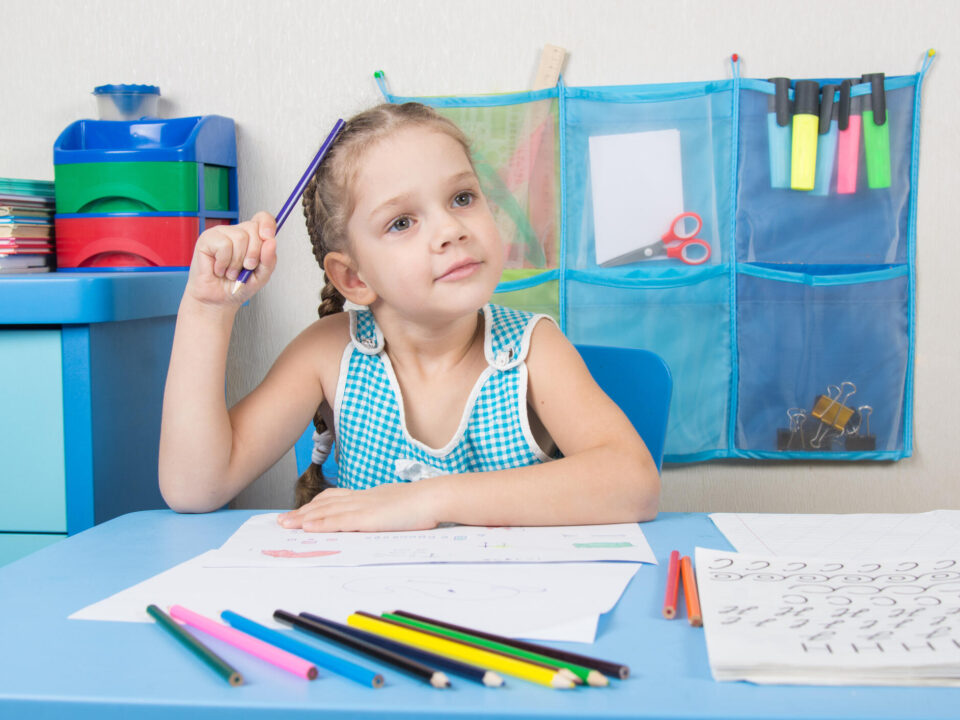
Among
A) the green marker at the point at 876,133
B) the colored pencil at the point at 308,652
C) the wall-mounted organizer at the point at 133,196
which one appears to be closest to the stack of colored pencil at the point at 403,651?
the colored pencil at the point at 308,652

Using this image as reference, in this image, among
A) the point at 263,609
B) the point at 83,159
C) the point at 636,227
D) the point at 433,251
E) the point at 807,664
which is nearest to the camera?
the point at 807,664

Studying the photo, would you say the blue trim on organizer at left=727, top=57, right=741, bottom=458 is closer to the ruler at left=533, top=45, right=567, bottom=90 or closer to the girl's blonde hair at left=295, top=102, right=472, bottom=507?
the ruler at left=533, top=45, right=567, bottom=90

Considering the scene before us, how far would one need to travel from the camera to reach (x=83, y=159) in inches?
61.4

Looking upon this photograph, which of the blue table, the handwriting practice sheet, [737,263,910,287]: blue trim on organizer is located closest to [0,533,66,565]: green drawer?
the blue table

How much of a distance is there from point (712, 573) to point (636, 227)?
45.1 inches

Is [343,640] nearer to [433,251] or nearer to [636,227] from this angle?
[433,251]

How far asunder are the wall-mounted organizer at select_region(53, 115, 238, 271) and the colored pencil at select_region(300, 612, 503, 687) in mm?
1224

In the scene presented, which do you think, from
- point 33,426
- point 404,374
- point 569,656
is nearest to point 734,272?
point 404,374

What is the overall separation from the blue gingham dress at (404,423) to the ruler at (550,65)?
0.70 m

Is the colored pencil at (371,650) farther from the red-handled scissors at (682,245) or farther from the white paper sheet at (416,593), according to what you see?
the red-handled scissors at (682,245)

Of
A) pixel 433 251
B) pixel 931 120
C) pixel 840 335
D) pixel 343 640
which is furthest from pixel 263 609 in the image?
pixel 931 120

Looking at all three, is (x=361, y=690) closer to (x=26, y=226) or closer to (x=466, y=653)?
(x=466, y=653)

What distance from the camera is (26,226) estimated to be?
1.53 metres

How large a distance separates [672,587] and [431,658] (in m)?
0.18
